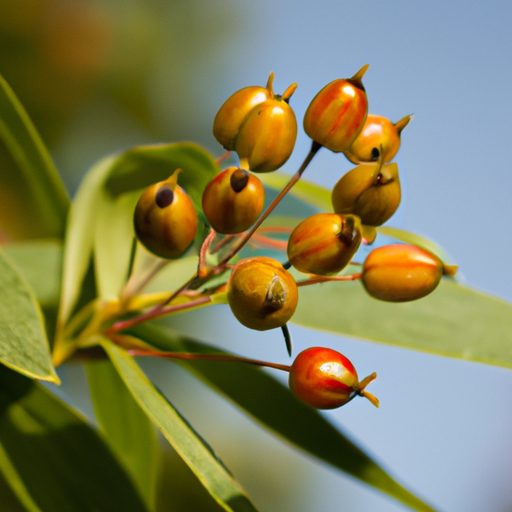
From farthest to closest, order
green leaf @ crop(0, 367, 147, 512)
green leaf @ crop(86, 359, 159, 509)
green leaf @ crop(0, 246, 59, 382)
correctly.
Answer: green leaf @ crop(86, 359, 159, 509), green leaf @ crop(0, 367, 147, 512), green leaf @ crop(0, 246, 59, 382)

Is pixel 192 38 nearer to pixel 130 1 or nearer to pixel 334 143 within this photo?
pixel 130 1

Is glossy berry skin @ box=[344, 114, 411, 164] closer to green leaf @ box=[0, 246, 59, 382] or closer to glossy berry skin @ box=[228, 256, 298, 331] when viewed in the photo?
glossy berry skin @ box=[228, 256, 298, 331]

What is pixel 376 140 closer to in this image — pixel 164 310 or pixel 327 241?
pixel 327 241

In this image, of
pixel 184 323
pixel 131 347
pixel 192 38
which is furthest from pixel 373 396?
pixel 192 38

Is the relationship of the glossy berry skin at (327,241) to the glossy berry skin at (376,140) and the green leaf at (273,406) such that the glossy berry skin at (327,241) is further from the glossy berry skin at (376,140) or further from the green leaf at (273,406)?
the green leaf at (273,406)

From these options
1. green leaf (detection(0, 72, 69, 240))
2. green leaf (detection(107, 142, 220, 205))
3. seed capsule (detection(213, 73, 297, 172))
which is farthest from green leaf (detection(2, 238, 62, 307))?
seed capsule (detection(213, 73, 297, 172))

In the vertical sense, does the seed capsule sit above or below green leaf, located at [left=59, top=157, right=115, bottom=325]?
above
